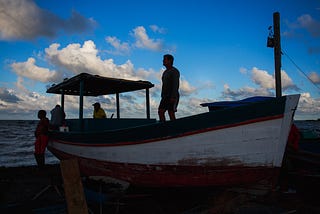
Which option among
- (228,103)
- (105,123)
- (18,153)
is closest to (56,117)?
(105,123)

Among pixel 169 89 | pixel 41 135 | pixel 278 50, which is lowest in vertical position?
pixel 41 135

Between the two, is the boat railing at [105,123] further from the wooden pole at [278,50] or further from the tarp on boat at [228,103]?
the wooden pole at [278,50]

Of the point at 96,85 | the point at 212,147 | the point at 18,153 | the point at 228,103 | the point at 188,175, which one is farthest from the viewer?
the point at 18,153

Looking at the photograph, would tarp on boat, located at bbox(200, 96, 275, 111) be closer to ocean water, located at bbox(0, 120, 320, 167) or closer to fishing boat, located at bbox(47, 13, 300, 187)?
ocean water, located at bbox(0, 120, 320, 167)

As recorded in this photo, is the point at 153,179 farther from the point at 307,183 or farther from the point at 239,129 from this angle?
the point at 307,183

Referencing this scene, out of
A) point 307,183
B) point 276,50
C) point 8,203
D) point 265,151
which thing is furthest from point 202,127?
point 276,50

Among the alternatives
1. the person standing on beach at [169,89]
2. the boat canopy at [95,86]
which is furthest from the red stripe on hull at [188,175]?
the boat canopy at [95,86]

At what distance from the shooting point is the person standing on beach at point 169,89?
18.5 ft

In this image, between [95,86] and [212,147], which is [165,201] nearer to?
[212,147]

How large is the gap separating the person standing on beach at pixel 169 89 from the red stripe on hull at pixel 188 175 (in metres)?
A: 1.17

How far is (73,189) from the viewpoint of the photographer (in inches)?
165

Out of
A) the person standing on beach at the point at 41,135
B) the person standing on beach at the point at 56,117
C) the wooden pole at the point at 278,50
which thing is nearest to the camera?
the wooden pole at the point at 278,50

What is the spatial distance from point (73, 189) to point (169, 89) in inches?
110

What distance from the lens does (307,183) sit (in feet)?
21.7
